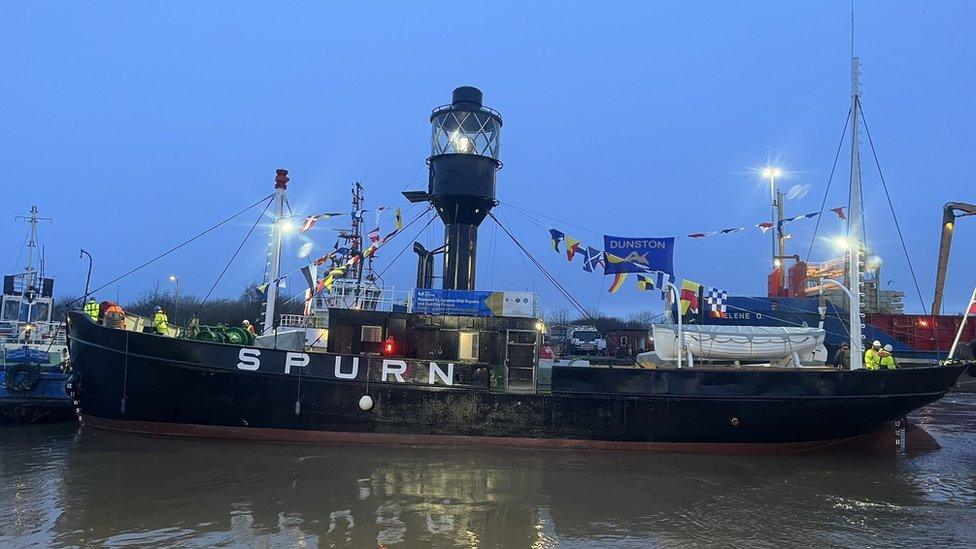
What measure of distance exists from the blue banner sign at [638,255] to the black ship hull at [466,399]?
295cm

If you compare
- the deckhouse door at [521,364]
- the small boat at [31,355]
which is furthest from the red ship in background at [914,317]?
the small boat at [31,355]

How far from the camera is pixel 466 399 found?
Result: 12820mm

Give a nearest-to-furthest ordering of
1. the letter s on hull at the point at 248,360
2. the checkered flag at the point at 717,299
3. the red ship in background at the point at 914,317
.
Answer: the letter s on hull at the point at 248,360 < the checkered flag at the point at 717,299 < the red ship in background at the point at 914,317

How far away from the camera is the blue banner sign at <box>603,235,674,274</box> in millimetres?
14312

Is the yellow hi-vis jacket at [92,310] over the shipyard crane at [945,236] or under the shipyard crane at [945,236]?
under

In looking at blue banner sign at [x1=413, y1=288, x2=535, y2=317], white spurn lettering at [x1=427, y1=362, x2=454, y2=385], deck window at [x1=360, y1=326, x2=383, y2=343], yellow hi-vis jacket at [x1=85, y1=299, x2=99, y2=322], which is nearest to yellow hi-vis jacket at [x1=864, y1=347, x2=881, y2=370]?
blue banner sign at [x1=413, y1=288, x2=535, y2=317]

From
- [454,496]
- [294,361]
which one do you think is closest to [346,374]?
[294,361]

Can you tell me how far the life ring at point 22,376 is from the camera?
14766 millimetres

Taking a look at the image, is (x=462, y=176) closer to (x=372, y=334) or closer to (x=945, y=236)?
(x=372, y=334)

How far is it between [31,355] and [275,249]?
843cm

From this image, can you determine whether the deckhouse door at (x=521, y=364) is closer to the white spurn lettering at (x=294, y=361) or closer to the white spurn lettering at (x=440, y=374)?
the white spurn lettering at (x=440, y=374)

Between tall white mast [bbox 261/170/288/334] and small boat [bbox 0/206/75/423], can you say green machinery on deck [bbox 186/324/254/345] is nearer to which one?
tall white mast [bbox 261/170/288/334]

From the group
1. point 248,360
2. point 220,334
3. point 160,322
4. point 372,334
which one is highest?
point 160,322

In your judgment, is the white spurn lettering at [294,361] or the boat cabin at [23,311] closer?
the white spurn lettering at [294,361]
